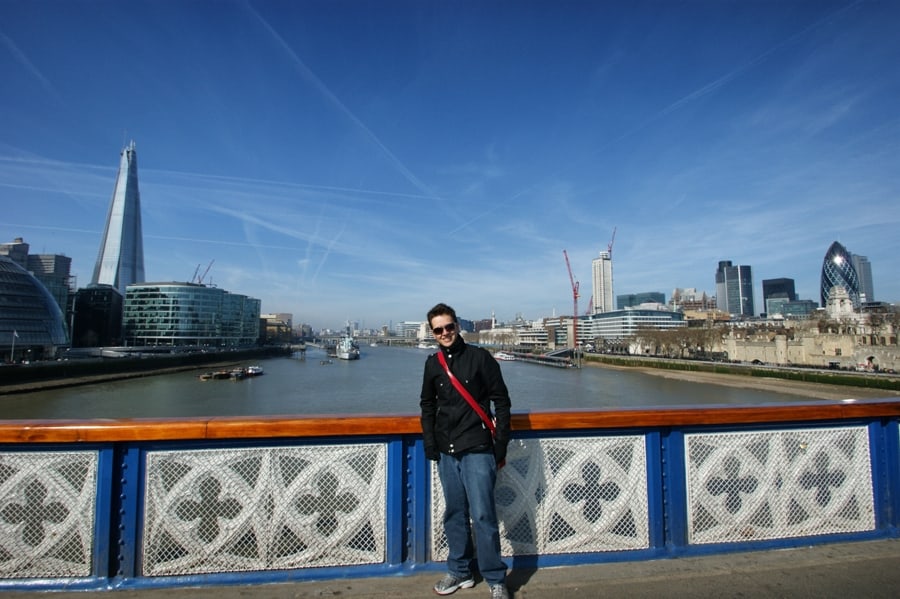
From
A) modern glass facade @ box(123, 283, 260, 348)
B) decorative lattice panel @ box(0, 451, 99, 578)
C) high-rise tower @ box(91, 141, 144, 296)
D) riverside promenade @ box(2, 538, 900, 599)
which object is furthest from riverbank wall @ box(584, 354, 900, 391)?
high-rise tower @ box(91, 141, 144, 296)

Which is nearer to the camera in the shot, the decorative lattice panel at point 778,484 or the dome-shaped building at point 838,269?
the decorative lattice panel at point 778,484

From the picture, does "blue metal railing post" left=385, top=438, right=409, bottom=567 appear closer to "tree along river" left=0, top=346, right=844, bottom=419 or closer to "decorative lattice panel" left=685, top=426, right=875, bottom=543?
"decorative lattice panel" left=685, top=426, right=875, bottom=543

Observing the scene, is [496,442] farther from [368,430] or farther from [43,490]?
[43,490]

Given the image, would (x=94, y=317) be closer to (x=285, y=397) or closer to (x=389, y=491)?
(x=285, y=397)

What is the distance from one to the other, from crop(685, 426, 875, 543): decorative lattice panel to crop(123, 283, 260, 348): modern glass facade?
443 ft

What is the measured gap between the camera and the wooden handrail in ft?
9.63

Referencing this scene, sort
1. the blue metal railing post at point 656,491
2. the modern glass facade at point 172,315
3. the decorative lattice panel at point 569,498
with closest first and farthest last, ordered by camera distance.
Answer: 1. the decorative lattice panel at point 569,498
2. the blue metal railing post at point 656,491
3. the modern glass facade at point 172,315

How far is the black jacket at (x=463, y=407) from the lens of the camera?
2.96m

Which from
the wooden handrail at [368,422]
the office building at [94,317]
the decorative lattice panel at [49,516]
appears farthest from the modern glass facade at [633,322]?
the decorative lattice panel at [49,516]

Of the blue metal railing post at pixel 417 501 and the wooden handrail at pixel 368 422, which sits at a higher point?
the wooden handrail at pixel 368 422

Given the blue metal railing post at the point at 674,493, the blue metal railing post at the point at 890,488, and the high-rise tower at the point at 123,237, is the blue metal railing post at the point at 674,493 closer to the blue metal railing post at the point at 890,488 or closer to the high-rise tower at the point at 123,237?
the blue metal railing post at the point at 890,488

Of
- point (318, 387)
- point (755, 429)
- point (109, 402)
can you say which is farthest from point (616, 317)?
point (755, 429)

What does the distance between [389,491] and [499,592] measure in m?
0.92

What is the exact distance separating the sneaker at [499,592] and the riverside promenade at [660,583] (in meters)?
0.09
